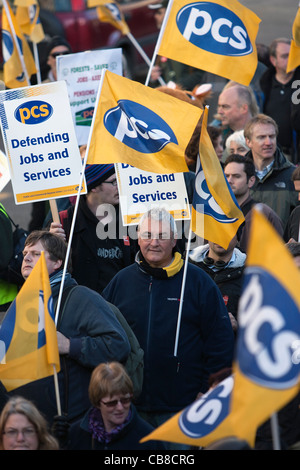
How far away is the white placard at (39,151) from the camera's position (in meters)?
6.85

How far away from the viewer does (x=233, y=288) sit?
6.81m

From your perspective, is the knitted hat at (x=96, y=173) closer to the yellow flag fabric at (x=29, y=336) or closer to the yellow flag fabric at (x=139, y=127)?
the yellow flag fabric at (x=139, y=127)

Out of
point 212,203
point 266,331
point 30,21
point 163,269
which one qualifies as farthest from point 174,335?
point 30,21

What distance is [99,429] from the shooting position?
530cm

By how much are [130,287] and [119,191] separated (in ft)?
3.31

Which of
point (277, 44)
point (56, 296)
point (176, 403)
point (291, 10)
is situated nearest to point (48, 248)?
point (56, 296)

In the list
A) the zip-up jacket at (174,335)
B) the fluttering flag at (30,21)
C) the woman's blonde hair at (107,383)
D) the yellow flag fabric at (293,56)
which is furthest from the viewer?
the fluttering flag at (30,21)

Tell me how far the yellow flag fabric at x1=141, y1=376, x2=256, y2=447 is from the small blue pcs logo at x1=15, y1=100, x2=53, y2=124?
2.75 metres

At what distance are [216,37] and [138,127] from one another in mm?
1481

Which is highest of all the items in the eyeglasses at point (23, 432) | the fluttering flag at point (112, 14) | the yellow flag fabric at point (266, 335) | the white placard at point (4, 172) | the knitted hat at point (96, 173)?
the yellow flag fabric at point (266, 335)

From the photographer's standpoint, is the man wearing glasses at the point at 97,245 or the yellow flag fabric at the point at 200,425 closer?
the yellow flag fabric at the point at 200,425

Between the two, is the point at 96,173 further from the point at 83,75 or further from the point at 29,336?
the point at 83,75

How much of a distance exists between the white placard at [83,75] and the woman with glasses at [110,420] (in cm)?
522

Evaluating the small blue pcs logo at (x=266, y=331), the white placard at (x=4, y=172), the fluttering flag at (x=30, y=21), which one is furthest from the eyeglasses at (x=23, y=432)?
the fluttering flag at (x=30, y=21)
